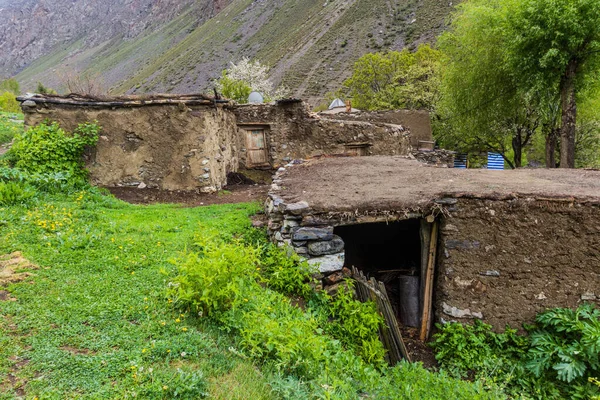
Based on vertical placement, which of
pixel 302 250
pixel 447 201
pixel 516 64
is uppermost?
pixel 516 64

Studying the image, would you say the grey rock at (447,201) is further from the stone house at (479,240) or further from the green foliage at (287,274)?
the green foliage at (287,274)

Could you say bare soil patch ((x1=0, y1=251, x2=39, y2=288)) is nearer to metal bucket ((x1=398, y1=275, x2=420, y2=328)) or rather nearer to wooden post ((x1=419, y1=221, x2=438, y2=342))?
metal bucket ((x1=398, y1=275, x2=420, y2=328))

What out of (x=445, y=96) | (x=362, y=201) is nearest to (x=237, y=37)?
(x=445, y=96)

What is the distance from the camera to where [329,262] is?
4727 millimetres

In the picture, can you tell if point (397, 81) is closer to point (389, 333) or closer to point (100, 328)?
point (389, 333)

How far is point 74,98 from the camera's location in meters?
8.88

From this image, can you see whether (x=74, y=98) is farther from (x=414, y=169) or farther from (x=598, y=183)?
(x=598, y=183)

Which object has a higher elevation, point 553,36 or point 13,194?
point 553,36

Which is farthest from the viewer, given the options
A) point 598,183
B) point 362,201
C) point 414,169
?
point 414,169

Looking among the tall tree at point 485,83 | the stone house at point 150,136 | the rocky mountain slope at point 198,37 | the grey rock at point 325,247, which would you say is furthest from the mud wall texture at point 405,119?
the rocky mountain slope at point 198,37

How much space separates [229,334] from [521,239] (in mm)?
3847

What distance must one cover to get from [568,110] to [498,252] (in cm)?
937

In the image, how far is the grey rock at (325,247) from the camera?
4672 mm

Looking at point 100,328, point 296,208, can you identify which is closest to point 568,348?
point 296,208
